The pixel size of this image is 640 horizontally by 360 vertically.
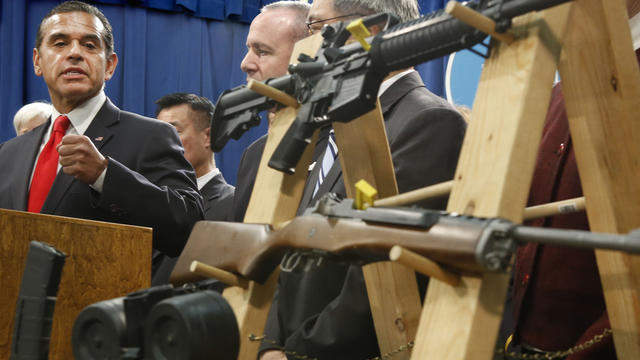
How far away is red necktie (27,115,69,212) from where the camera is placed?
2182 millimetres

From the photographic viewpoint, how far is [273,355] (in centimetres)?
162

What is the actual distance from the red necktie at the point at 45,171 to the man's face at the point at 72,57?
135 millimetres

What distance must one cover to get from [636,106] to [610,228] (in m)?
0.20

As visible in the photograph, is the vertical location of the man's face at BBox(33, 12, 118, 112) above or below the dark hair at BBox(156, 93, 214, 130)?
below

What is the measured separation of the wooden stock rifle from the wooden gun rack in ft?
0.15

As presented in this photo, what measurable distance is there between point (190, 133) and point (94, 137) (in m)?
1.63

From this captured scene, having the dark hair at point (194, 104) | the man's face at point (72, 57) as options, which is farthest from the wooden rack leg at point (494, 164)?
the dark hair at point (194, 104)

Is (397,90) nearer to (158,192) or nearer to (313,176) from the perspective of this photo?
(313,176)

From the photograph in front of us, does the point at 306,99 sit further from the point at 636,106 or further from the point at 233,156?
the point at 233,156

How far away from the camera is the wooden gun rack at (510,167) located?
2.97 feet

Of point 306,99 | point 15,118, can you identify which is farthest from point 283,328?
point 15,118

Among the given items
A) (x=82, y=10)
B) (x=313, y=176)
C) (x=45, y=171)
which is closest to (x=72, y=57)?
(x=82, y=10)

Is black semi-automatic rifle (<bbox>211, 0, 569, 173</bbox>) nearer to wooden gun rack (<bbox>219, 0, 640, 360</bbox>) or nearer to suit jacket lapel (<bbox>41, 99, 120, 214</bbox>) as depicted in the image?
wooden gun rack (<bbox>219, 0, 640, 360</bbox>)

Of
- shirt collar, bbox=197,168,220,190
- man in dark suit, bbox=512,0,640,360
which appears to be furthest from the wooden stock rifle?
shirt collar, bbox=197,168,220,190
